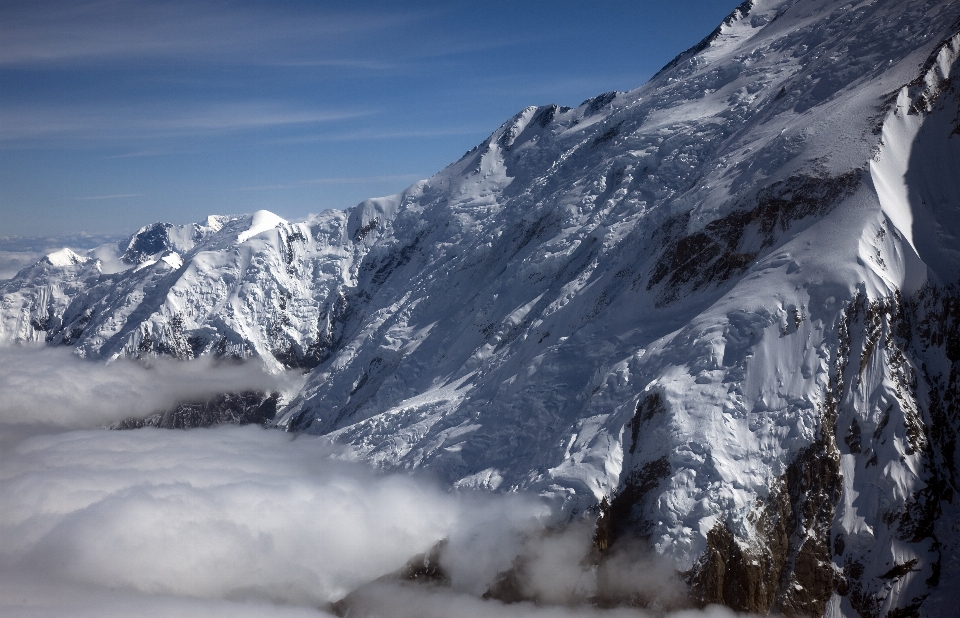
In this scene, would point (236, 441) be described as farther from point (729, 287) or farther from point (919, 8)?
point (919, 8)

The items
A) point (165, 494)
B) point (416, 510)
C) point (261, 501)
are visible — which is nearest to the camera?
point (416, 510)

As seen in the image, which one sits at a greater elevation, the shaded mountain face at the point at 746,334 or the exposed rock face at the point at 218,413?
the shaded mountain face at the point at 746,334

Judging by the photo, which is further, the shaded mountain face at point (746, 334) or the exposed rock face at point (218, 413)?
the exposed rock face at point (218, 413)

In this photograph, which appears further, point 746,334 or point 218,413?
point 218,413

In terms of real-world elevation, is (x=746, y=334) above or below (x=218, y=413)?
above

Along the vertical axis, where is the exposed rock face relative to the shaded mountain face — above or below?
below

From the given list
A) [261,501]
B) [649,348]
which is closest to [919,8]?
[649,348]

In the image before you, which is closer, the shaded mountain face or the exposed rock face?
the shaded mountain face

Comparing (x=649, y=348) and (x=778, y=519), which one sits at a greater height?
(x=649, y=348)
